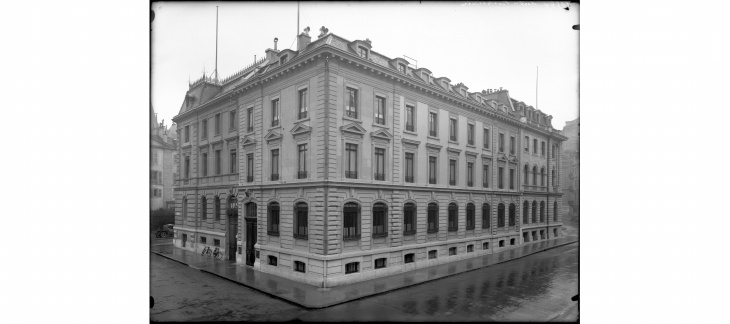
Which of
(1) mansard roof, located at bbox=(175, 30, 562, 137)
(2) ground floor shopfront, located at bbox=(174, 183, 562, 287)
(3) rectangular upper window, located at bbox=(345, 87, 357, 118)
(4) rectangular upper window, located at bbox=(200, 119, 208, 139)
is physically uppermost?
(1) mansard roof, located at bbox=(175, 30, 562, 137)

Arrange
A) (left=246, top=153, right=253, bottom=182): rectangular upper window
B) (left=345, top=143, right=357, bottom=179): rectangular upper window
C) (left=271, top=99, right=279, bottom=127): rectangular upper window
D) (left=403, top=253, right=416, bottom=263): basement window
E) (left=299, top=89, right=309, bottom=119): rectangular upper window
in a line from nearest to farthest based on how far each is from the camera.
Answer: (left=345, top=143, right=357, bottom=179): rectangular upper window
(left=299, top=89, right=309, bottom=119): rectangular upper window
(left=271, top=99, right=279, bottom=127): rectangular upper window
(left=403, top=253, right=416, bottom=263): basement window
(left=246, top=153, right=253, bottom=182): rectangular upper window

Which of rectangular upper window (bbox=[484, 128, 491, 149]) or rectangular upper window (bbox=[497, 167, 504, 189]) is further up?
rectangular upper window (bbox=[484, 128, 491, 149])

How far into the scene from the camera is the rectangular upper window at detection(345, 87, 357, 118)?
1692cm

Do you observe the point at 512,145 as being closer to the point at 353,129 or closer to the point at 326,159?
the point at 353,129

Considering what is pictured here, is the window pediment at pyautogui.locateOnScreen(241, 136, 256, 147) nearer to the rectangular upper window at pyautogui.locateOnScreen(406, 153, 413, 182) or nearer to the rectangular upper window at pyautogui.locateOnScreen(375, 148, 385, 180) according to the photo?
the rectangular upper window at pyautogui.locateOnScreen(375, 148, 385, 180)

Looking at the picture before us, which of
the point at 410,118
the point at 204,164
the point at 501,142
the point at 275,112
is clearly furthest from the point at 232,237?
the point at 501,142

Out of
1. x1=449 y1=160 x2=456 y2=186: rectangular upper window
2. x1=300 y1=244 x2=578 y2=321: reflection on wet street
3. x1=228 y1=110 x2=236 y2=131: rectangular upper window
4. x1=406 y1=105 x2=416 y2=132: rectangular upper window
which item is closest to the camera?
x1=300 y1=244 x2=578 y2=321: reflection on wet street

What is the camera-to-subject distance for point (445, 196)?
2034cm

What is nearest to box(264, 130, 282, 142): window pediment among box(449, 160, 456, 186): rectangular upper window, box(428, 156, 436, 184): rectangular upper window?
box(428, 156, 436, 184): rectangular upper window

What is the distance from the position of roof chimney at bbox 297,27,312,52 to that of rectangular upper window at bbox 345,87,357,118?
100 inches

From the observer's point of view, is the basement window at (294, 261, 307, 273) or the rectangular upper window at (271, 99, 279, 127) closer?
the basement window at (294, 261, 307, 273)

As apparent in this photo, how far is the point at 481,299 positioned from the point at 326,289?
20.3 feet

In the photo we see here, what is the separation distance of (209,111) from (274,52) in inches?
236

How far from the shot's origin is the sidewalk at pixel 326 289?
15508 mm
